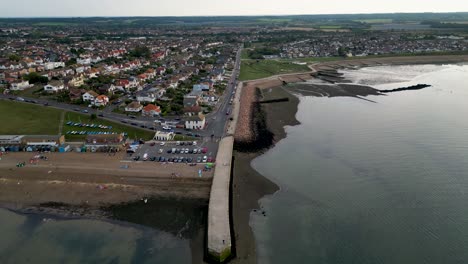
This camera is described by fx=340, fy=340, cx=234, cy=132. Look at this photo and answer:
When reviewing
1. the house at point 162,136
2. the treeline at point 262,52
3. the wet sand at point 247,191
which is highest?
the treeline at point 262,52

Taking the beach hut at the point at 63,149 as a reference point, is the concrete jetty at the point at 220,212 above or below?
below

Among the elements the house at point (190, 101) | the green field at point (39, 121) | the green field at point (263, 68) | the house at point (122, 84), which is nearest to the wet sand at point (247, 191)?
the house at point (190, 101)

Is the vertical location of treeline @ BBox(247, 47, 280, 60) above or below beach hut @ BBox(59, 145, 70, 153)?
above

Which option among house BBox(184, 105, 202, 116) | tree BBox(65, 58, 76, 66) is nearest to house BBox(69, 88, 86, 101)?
house BBox(184, 105, 202, 116)

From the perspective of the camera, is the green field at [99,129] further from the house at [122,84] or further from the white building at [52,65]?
the white building at [52,65]

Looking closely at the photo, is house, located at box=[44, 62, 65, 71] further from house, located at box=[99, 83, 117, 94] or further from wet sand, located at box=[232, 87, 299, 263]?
wet sand, located at box=[232, 87, 299, 263]

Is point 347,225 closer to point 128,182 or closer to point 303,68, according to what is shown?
point 128,182

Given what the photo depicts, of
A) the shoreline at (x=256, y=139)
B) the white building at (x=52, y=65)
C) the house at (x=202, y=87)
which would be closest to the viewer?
the shoreline at (x=256, y=139)

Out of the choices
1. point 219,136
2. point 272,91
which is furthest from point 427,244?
point 272,91
